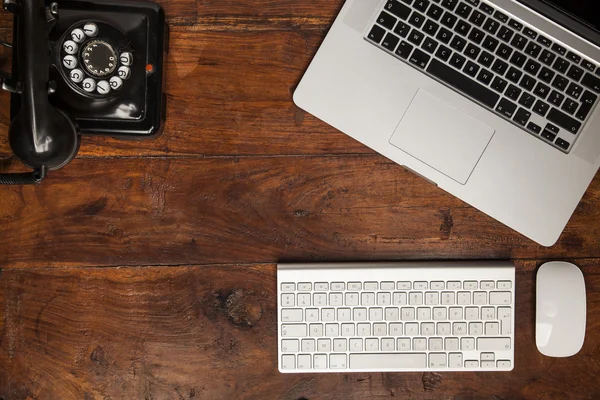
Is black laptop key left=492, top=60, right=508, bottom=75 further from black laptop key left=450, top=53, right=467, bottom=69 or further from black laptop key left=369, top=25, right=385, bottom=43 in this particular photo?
black laptop key left=369, top=25, right=385, bottom=43

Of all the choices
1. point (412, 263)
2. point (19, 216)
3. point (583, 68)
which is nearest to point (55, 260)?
point (19, 216)

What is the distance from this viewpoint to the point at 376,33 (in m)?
0.79

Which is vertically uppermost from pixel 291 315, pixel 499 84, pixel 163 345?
pixel 499 84

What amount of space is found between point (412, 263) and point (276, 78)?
0.36 meters

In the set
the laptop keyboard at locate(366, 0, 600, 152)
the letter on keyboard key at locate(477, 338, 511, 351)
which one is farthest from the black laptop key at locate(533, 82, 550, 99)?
the letter on keyboard key at locate(477, 338, 511, 351)

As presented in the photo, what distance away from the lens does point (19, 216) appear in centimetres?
85

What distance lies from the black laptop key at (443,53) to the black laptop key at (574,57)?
168mm

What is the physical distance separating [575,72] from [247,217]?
0.53 metres

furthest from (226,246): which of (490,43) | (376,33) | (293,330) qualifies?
(490,43)

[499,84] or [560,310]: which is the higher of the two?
[499,84]

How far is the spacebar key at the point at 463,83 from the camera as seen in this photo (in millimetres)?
779

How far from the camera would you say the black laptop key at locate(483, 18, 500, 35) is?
0.77 meters

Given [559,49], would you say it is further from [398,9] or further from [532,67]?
[398,9]

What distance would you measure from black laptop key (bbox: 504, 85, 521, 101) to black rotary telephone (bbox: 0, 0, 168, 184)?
1.68ft
